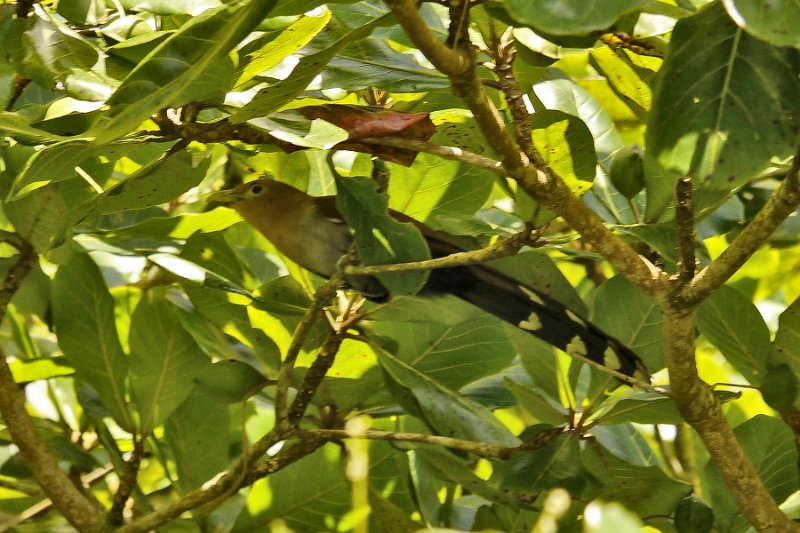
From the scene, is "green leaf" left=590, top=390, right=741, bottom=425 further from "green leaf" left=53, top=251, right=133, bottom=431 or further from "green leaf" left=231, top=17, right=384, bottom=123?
"green leaf" left=53, top=251, right=133, bottom=431

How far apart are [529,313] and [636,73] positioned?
20.5 inches

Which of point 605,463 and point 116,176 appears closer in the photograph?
point 605,463

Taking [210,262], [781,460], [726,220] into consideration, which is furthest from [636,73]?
[210,262]

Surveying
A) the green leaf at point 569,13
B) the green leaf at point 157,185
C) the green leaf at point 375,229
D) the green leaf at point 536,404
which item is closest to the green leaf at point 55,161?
the green leaf at point 157,185

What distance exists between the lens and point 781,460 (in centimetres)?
164

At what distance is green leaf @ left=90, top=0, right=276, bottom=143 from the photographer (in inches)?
37.8

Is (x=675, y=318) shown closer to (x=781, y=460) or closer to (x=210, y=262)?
(x=781, y=460)

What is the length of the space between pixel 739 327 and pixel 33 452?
1188 mm

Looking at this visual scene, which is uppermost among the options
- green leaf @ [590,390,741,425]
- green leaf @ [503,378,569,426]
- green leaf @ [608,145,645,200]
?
green leaf @ [608,145,645,200]

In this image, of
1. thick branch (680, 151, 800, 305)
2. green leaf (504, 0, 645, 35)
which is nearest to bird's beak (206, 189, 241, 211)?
thick branch (680, 151, 800, 305)

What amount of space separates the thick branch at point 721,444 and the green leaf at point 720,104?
1.10 ft

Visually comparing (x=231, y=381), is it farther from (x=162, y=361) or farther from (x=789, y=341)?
(x=789, y=341)

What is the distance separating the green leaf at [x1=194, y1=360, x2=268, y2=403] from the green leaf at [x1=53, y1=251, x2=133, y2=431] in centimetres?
23

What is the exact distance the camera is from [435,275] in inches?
83.3
